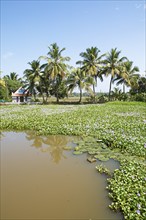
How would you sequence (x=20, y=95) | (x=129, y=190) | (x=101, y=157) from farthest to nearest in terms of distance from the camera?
(x=20, y=95) < (x=101, y=157) < (x=129, y=190)

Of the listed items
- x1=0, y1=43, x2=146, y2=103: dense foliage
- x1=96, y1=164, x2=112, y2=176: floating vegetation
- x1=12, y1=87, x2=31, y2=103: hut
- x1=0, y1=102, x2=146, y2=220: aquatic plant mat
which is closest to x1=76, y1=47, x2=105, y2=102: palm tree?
x1=0, y1=43, x2=146, y2=103: dense foliage

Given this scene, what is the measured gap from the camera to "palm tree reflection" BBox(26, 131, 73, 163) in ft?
23.6

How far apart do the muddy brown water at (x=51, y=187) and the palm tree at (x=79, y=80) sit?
25.1 meters

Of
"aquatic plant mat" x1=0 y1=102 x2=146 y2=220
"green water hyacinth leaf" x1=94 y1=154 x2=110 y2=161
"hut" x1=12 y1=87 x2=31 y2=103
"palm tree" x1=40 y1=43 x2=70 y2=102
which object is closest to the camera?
"aquatic plant mat" x1=0 y1=102 x2=146 y2=220

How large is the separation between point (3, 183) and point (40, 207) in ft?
4.54

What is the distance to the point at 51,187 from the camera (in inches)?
185

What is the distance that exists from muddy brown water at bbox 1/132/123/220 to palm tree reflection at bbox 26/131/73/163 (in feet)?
0.12

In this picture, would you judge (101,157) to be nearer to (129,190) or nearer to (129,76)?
(129,190)

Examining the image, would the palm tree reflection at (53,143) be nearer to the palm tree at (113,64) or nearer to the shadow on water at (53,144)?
the shadow on water at (53,144)

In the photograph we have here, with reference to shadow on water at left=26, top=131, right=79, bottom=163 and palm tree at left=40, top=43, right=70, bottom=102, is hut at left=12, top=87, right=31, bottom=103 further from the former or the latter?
shadow on water at left=26, top=131, right=79, bottom=163

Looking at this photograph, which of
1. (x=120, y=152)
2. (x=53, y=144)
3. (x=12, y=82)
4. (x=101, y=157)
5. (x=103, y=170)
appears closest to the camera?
(x=103, y=170)

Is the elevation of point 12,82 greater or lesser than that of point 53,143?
greater

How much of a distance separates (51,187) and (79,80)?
28.2 metres

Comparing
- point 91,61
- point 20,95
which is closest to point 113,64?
point 91,61
